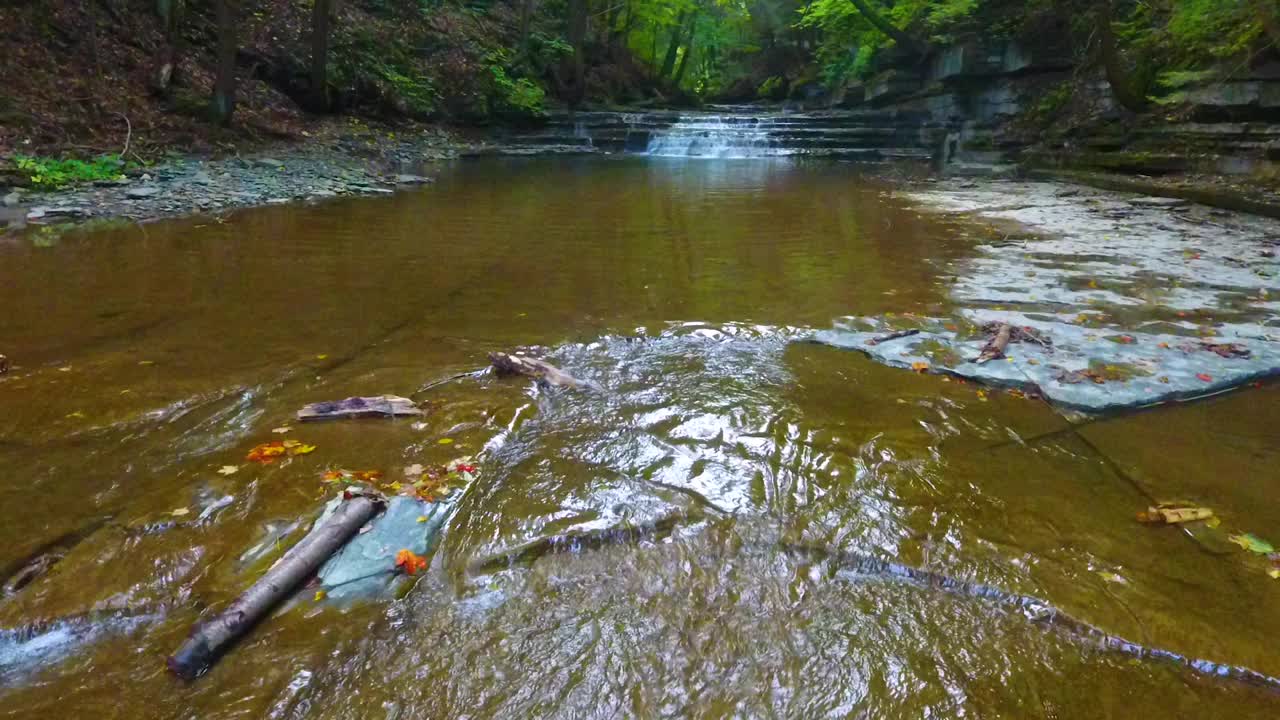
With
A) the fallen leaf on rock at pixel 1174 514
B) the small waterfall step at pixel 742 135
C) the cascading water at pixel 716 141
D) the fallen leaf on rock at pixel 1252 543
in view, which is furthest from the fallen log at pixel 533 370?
the cascading water at pixel 716 141

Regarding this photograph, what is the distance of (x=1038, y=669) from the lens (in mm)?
1670

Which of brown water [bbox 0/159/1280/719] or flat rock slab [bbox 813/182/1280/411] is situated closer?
brown water [bbox 0/159/1280/719]

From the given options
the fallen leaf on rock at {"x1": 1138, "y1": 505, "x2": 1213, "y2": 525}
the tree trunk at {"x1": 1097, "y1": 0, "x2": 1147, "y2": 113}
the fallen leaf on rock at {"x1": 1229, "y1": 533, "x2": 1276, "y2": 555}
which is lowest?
the fallen leaf on rock at {"x1": 1229, "y1": 533, "x2": 1276, "y2": 555}

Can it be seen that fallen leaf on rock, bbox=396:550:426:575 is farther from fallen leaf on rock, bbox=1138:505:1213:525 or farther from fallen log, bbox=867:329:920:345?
fallen log, bbox=867:329:920:345

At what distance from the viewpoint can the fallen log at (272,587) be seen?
64.2 inches

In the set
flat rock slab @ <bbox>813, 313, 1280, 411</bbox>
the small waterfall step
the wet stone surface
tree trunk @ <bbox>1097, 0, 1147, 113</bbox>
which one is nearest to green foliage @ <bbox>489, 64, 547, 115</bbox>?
the small waterfall step

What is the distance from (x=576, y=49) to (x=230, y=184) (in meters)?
14.8

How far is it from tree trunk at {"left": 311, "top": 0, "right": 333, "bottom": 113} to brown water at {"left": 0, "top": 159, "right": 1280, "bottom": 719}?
37.1 feet

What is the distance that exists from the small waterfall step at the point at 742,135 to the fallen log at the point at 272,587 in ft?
56.2

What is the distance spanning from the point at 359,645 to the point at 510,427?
4.13ft

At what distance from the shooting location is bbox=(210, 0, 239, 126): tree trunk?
10.8 m

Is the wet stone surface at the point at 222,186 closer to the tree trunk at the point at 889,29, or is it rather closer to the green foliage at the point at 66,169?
the green foliage at the point at 66,169

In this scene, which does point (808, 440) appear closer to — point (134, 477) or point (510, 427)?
point (510, 427)

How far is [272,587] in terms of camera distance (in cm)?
184
